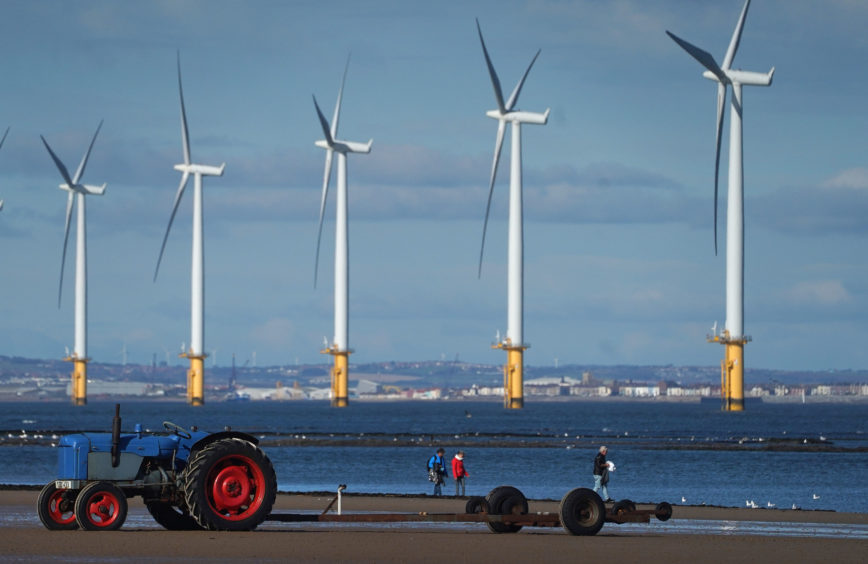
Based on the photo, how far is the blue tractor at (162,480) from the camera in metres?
30.8

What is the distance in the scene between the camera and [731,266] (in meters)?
161

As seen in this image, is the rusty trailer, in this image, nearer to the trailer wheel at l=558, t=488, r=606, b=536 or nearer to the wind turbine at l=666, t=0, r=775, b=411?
the trailer wheel at l=558, t=488, r=606, b=536

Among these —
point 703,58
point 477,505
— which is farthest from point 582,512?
point 703,58

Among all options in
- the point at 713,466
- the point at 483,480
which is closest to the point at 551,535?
the point at 483,480

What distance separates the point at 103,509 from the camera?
31.2 m

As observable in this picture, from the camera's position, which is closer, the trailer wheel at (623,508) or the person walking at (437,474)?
the trailer wheel at (623,508)

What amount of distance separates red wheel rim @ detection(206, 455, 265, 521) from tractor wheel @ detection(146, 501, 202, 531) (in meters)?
1.87

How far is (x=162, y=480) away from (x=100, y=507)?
1.36m

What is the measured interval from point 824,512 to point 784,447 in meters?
67.0

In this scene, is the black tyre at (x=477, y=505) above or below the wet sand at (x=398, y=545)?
above

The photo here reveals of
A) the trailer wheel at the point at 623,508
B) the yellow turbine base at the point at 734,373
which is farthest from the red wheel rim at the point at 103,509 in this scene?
the yellow turbine base at the point at 734,373

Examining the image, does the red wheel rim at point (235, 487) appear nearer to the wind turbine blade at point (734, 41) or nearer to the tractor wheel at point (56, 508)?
the tractor wheel at point (56, 508)

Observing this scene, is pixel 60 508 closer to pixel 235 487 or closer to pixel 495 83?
→ pixel 235 487

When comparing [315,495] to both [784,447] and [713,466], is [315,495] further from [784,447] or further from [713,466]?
[784,447]
